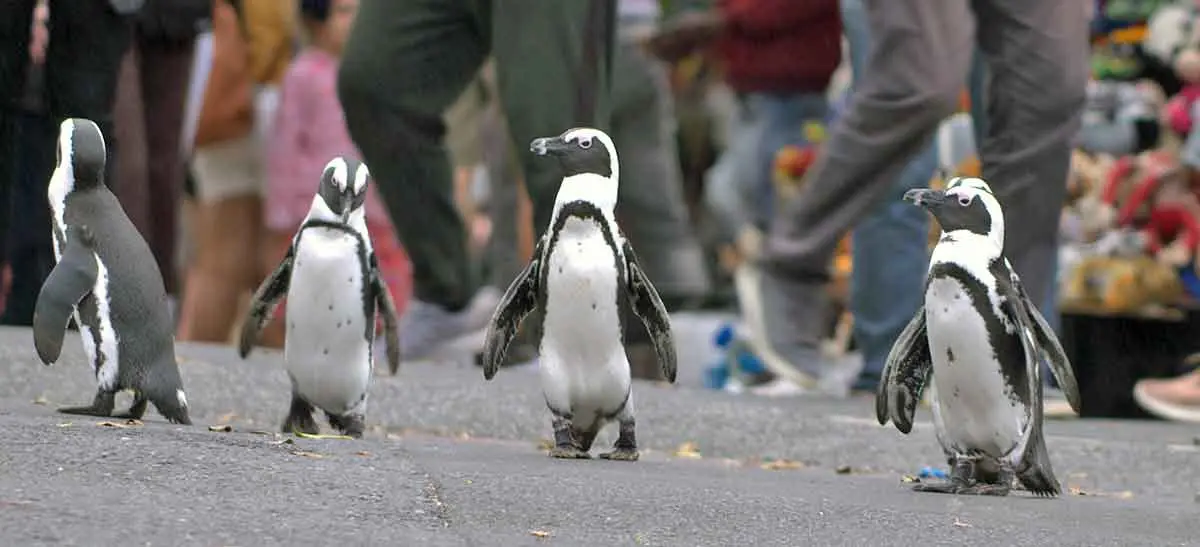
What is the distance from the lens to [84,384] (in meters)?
6.41

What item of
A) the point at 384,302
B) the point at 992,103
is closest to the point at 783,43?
the point at 992,103

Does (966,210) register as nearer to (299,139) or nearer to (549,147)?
(549,147)

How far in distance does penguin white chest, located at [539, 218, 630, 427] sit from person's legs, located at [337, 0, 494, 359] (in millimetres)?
1532

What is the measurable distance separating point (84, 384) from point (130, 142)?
5.71 ft

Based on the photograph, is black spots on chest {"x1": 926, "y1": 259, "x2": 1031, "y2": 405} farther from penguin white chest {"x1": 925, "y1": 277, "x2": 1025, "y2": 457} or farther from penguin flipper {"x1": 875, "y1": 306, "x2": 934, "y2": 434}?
penguin flipper {"x1": 875, "y1": 306, "x2": 934, "y2": 434}

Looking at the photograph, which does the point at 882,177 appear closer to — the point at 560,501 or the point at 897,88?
the point at 897,88

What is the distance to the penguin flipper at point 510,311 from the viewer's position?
556cm

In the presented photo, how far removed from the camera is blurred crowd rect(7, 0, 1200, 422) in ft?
23.3

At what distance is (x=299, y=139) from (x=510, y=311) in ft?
15.1

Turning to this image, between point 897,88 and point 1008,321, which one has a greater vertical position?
point 897,88

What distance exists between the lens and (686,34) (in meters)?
14.3

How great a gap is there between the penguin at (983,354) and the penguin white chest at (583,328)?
1.85 ft

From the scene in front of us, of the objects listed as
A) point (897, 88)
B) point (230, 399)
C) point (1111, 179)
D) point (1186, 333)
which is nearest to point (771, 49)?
point (1111, 179)

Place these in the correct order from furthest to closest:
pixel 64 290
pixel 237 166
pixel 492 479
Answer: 1. pixel 237 166
2. pixel 64 290
3. pixel 492 479
